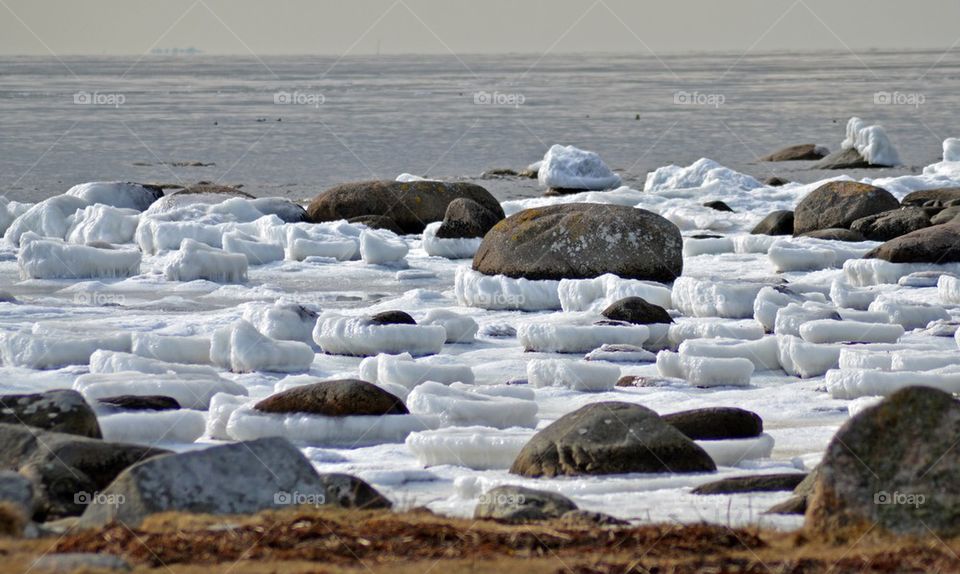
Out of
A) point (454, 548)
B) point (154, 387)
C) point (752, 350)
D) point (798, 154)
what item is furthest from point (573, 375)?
point (798, 154)

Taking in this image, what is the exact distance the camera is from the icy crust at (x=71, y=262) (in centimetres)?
1397

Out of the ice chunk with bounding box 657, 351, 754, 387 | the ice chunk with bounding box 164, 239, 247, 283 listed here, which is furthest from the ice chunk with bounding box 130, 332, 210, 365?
the ice chunk with bounding box 164, 239, 247, 283

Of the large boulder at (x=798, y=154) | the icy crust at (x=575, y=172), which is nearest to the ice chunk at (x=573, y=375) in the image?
the icy crust at (x=575, y=172)

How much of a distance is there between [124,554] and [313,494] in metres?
1.10

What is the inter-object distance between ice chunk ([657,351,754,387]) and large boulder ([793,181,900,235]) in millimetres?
8032

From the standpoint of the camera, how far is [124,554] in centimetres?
486

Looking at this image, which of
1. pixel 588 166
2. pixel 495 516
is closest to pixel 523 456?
pixel 495 516

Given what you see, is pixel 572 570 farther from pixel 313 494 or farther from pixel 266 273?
pixel 266 273

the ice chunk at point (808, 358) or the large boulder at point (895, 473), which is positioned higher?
the ice chunk at point (808, 358)

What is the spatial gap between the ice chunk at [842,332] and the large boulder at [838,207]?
21.9 feet
